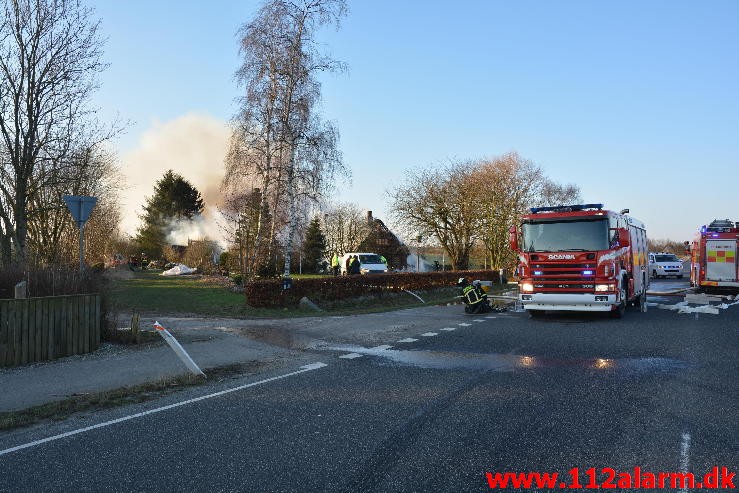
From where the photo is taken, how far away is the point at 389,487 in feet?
12.9

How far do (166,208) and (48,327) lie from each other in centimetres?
6486

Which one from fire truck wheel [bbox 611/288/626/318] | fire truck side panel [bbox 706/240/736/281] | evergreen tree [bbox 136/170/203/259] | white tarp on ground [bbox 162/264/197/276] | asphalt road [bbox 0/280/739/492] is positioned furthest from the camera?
evergreen tree [bbox 136/170/203/259]

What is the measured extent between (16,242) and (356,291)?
36.8ft

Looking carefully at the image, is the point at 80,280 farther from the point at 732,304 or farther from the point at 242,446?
the point at 732,304

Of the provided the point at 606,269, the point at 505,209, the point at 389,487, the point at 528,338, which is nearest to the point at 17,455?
the point at 389,487

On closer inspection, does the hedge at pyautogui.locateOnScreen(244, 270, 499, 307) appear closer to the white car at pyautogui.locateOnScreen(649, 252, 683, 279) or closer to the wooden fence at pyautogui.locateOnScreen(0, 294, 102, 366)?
the wooden fence at pyautogui.locateOnScreen(0, 294, 102, 366)

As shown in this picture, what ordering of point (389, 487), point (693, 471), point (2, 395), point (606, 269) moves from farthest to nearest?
1. point (606, 269)
2. point (2, 395)
3. point (693, 471)
4. point (389, 487)

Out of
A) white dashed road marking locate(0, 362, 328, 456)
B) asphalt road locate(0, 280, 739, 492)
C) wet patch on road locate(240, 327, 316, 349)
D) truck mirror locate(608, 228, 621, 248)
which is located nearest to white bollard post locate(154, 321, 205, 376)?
asphalt road locate(0, 280, 739, 492)

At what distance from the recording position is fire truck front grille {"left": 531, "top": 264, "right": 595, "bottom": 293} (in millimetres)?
14719

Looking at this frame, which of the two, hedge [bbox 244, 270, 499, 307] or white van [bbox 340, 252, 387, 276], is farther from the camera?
white van [bbox 340, 252, 387, 276]

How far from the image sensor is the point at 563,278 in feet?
49.3

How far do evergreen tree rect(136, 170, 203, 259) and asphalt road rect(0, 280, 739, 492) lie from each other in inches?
2511

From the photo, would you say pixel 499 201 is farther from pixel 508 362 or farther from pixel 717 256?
pixel 508 362

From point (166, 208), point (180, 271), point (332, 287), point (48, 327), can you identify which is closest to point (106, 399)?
point (48, 327)
